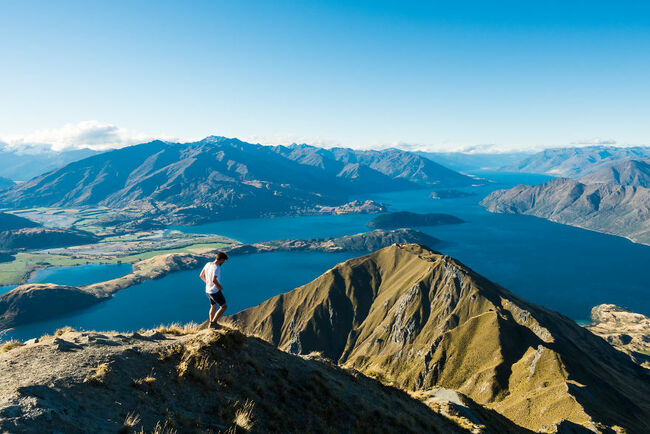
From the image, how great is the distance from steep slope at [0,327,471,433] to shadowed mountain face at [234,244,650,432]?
47.5ft

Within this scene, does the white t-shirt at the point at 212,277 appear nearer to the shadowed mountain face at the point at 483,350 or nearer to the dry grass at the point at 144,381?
the dry grass at the point at 144,381

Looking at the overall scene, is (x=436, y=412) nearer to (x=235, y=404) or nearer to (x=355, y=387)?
(x=355, y=387)

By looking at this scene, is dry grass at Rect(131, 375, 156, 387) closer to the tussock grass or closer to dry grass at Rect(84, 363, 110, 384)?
dry grass at Rect(84, 363, 110, 384)

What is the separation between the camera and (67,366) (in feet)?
54.0

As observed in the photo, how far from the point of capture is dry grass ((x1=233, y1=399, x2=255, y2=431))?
A: 1632cm

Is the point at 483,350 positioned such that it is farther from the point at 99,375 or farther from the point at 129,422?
the point at 129,422

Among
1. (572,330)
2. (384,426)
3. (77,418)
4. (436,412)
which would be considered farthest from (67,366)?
(572,330)

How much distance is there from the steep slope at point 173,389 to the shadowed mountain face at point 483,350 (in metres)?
14.5

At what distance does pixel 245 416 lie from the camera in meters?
16.9

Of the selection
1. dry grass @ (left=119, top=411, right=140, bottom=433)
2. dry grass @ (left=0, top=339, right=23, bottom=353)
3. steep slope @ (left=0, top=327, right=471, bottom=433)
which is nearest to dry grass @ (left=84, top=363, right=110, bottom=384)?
steep slope @ (left=0, top=327, right=471, bottom=433)

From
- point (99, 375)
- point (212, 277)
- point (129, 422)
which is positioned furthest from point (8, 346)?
point (212, 277)

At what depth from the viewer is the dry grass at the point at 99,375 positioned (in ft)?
51.3

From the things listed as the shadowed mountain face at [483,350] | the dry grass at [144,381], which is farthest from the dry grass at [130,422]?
the shadowed mountain face at [483,350]

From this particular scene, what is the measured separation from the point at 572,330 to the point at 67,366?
573ft
